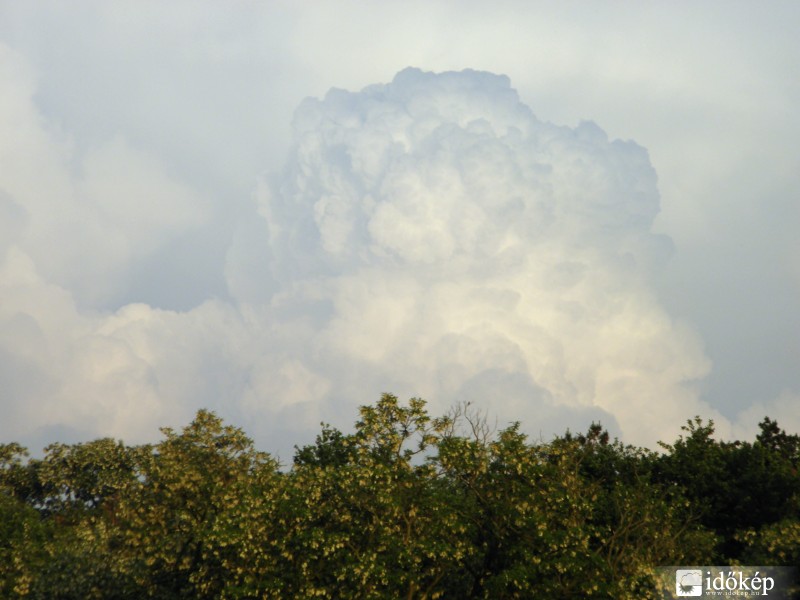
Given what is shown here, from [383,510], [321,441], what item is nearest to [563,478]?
[383,510]

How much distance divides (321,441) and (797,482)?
3661cm

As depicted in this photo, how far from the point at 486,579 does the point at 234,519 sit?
10.1 meters

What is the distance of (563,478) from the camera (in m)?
39.3

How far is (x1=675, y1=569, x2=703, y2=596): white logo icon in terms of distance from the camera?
36.8 m

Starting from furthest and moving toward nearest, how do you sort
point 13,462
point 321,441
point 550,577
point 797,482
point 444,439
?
point 13,462 < point 321,441 < point 797,482 < point 444,439 < point 550,577

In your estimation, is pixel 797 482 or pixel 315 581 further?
pixel 797 482

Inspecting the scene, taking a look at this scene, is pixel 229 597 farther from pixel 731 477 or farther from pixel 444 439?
pixel 731 477

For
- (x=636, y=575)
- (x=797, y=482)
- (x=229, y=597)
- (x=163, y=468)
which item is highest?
(x=797, y=482)

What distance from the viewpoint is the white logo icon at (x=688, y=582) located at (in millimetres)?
36812

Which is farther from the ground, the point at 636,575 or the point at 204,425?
the point at 204,425

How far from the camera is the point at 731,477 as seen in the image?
60.1 m

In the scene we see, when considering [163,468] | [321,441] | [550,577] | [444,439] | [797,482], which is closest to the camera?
[550,577]

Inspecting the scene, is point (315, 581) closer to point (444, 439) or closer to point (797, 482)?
point (444, 439)

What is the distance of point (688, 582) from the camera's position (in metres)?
37.2
